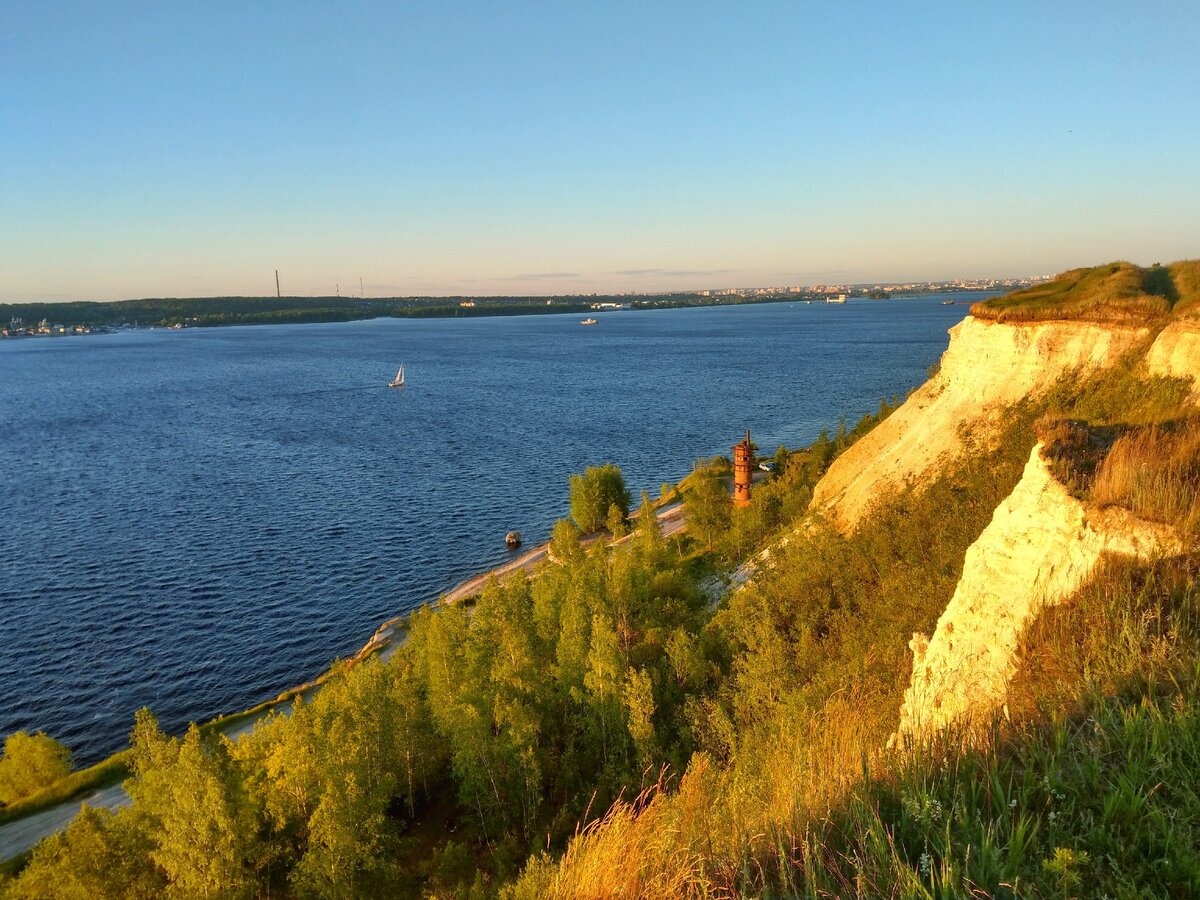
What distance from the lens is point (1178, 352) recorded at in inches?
883

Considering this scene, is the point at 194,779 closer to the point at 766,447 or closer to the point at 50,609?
the point at 50,609

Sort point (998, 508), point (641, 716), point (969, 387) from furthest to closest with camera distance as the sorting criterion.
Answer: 1. point (969, 387)
2. point (641, 716)
3. point (998, 508)

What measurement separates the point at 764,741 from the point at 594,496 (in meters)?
38.4

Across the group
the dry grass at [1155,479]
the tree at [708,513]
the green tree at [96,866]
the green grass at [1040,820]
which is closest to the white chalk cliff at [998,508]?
the dry grass at [1155,479]

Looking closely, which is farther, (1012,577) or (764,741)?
(764,741)

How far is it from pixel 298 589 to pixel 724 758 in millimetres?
37304

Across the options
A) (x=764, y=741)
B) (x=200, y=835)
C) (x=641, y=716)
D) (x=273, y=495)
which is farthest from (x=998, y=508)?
(x=273, y=495)

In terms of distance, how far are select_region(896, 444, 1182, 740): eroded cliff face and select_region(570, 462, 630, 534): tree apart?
3976 centimetres

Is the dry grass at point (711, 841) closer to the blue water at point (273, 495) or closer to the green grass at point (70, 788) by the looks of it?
the green grass at point (70, 788)

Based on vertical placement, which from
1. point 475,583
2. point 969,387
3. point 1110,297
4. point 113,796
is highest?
point 1110,297

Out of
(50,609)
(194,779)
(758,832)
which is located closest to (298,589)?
(50,609)

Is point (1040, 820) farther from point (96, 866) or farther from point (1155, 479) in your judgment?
point (96, 866)

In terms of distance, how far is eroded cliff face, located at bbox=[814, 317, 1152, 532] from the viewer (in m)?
26.8

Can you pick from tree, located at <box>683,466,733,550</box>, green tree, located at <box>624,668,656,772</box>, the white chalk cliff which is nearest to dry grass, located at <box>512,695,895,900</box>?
the white chalk cliff
